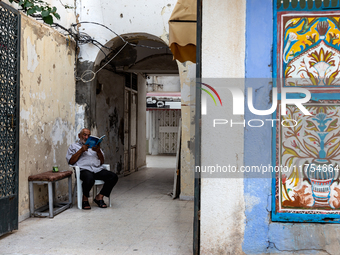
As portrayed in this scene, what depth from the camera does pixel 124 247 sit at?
13.5ft

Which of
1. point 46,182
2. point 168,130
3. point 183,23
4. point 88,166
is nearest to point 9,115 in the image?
point 46,182

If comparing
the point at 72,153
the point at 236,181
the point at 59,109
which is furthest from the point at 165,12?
the point at 236,181

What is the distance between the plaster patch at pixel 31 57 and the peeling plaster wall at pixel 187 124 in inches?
99.2

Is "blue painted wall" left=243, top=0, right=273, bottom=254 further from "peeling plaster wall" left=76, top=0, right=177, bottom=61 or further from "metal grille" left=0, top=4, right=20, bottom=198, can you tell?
"peeling plaster wall" left=76, top=0, right=177, bottom=61

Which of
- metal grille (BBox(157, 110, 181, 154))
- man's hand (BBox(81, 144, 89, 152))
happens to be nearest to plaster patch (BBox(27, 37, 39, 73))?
man's hand (BBox(81, 144, 89, 152))

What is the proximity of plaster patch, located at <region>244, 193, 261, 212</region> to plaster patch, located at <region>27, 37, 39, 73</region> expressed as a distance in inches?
145

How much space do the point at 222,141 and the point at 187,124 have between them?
3.06 metres

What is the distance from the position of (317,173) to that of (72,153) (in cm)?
394

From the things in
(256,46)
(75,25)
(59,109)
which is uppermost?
(75,25)

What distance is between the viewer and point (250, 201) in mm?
3631

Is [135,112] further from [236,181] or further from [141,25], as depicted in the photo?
[236,181]

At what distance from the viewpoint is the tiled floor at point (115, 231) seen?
160 inches

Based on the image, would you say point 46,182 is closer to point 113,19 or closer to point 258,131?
point 258,131

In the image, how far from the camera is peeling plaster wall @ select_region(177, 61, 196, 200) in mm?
6676
